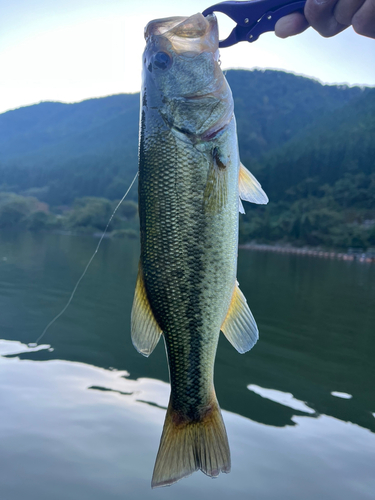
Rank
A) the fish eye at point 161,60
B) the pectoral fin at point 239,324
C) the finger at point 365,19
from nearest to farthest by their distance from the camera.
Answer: the fish eye at point 161,60
the pectoral fin at point 239,324
the finger at point 365,19

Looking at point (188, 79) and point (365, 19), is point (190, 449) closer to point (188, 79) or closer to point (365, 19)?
→ point (188, 79)

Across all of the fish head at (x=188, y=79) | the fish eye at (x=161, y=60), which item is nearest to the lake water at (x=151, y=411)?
the fish head at (x=188, y=79)

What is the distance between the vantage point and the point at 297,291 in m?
25.5

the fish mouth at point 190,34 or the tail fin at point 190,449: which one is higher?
the fish mouth at point 190,34

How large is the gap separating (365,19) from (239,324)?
2369 millimetres

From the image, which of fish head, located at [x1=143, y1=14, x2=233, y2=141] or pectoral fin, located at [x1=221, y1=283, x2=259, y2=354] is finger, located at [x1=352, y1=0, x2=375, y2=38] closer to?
fish head, located at [x1=143, y1=14, x2=233, y2=141]

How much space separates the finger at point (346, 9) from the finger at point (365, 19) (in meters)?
0.04

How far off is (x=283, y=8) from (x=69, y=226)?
110089mm

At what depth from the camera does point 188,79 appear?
2568mm

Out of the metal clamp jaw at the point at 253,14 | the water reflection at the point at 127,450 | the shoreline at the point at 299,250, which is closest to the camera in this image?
the metal clamp jaw at the point at 253,14

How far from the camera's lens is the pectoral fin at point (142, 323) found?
2619 millimetres

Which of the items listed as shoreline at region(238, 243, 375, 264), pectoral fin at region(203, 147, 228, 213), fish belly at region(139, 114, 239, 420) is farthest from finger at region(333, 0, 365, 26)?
shoreline at region(238, 243, 375, 264)

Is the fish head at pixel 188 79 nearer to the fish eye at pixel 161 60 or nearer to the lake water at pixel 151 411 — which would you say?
the fish eye at pixel 161 60

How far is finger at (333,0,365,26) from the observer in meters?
Result: 3.04
